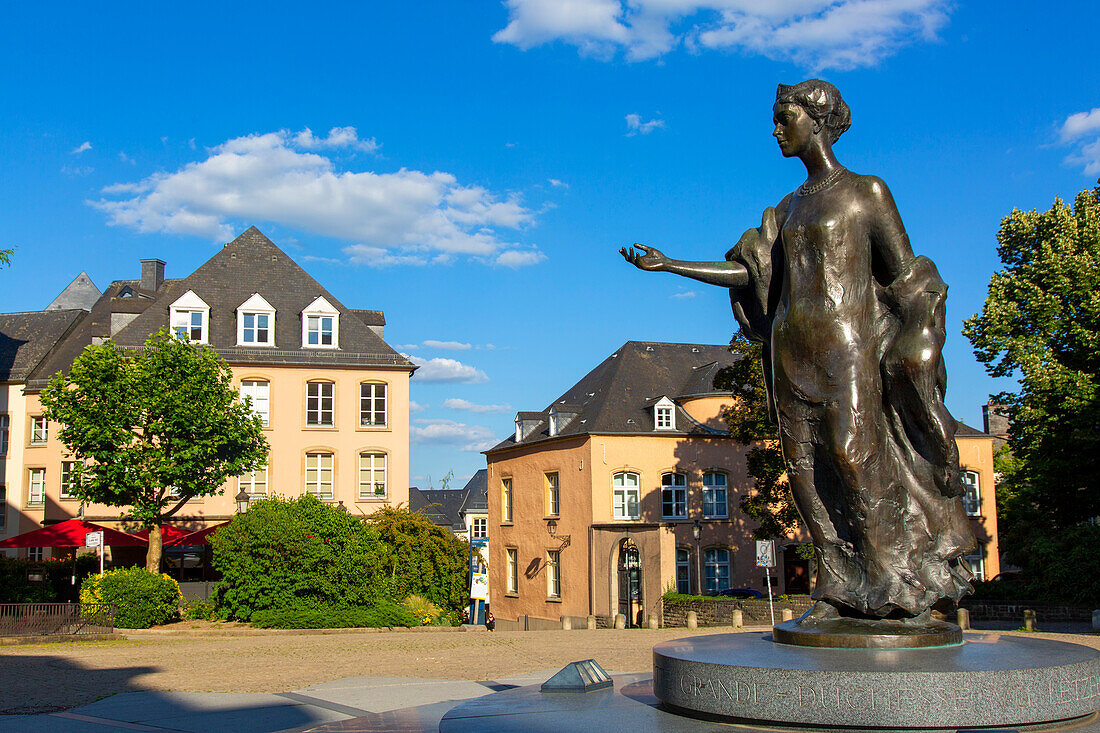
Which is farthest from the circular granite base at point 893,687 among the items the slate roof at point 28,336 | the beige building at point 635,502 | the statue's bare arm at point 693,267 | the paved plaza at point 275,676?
the slate roof at point 28,336

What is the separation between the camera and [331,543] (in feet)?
83.8

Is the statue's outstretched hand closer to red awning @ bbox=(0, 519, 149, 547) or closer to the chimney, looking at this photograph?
red awning @ bbox=(0, 519, 149, 547)

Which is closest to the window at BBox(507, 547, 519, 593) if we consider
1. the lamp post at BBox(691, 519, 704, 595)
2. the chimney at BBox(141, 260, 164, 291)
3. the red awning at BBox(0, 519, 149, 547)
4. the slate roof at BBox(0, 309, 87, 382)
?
the lamp post at BBox(691, 519, 704, 595)

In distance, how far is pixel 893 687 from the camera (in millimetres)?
5062

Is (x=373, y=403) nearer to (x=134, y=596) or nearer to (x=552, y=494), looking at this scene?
(x=552, y=494)

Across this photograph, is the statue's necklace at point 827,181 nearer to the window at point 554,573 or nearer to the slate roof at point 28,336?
the window at point 554,573

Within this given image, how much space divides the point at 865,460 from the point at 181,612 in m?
23.9

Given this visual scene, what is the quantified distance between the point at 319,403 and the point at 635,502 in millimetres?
13260

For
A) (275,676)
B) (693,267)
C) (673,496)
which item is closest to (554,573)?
(673,496)

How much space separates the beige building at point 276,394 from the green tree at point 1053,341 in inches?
876

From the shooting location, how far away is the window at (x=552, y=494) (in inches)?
1590

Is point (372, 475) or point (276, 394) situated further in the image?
point (372, 475)

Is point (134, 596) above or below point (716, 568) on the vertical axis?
above

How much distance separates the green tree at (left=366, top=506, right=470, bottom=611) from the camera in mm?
28500
